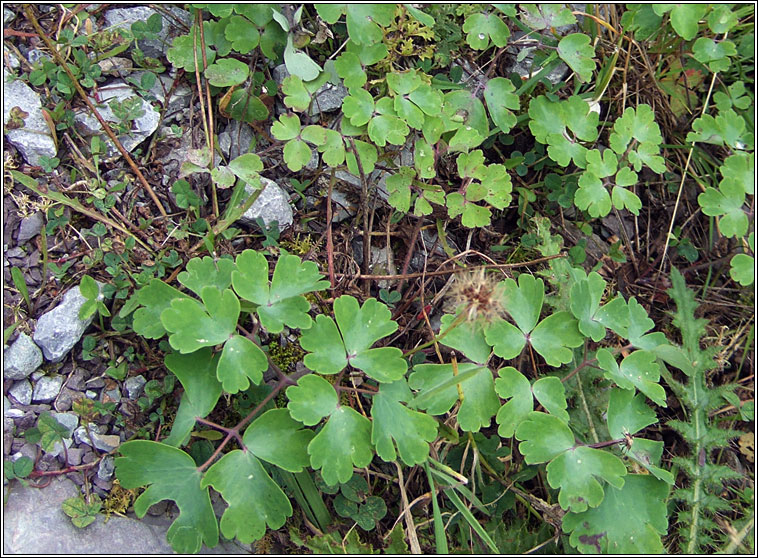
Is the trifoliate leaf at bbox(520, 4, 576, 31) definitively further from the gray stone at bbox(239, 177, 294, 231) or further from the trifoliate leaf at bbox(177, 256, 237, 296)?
the trifoliate leaf at bbox(177, 256, 237, 296)

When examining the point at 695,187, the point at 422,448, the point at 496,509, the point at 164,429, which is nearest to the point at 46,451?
the point at 164,429

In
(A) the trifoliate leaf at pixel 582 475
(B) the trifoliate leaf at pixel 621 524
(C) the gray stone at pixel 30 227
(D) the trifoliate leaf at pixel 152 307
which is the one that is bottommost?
(B) the trifoliate leaf at pixel 621 524

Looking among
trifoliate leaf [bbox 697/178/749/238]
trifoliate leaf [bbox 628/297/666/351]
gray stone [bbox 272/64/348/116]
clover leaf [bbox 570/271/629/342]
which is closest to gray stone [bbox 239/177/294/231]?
gray stone [bbox 272/64/348/116]

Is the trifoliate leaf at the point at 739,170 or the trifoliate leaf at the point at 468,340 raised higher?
the trifoliate leaf at the point at 739,170

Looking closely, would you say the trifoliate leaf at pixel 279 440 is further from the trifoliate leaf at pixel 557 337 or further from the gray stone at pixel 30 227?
the gray stone at pixel 30 227

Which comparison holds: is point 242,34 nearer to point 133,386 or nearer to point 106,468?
point 133,386

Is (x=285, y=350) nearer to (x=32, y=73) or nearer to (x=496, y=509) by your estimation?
(x=496, y=509)

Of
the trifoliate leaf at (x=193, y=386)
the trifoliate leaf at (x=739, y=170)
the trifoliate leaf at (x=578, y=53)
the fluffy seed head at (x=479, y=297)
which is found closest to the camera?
the fluffy seed head at (x=479, y=297)

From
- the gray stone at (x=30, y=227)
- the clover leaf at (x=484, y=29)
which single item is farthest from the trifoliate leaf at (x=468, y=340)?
the gray stone at (x=30, y=227)
